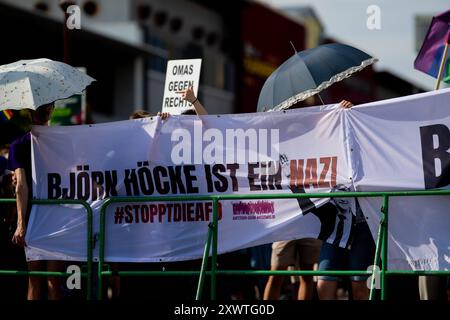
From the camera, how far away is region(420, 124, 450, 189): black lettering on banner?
377 inches

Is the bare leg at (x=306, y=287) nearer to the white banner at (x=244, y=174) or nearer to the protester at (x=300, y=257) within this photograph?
the protester at (x=300, y=257)

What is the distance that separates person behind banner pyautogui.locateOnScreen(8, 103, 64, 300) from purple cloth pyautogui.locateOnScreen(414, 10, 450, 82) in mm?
3627

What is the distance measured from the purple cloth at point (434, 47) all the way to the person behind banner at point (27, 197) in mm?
3627

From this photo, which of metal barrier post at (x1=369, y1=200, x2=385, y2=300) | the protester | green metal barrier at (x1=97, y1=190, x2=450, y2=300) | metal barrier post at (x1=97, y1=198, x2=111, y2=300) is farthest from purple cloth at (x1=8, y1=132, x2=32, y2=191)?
metal barrier post at (x1=369, y1=200, x2=385, y2=300)

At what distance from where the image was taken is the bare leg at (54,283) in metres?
10.5

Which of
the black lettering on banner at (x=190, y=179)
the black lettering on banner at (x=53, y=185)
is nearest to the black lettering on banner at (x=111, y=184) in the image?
the black lettering on banner at (x=53, y=185)

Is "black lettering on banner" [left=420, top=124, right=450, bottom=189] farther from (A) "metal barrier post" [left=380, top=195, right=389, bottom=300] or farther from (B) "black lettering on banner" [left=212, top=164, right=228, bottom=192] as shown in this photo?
(B) "black lettering on banner" [left=212, top=164, right=228, bottom=192]

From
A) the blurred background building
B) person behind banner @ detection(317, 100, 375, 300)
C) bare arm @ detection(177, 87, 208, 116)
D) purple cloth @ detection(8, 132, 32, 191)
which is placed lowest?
person behind banner @ detection(317, 100, 375, 300)

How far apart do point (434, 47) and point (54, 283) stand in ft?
14.1

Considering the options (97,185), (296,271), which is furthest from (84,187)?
(296,271)

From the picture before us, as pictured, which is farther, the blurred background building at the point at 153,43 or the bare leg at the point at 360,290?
the blurred background building at the point at 153,43

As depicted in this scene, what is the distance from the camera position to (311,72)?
10.3 metres

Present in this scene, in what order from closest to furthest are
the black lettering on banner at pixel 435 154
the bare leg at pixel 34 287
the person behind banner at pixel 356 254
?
the black lettering on banner at pixel 435 154
the person behind banner at pixel 356 254
the bare leg at pixel 34 287
